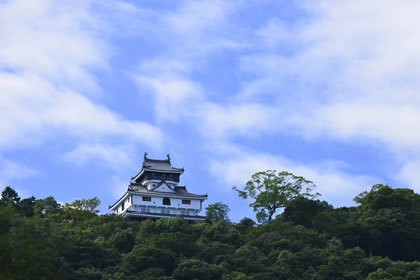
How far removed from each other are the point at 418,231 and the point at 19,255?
51.6 metres

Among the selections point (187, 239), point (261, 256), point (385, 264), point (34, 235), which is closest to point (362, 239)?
point (385, 264)

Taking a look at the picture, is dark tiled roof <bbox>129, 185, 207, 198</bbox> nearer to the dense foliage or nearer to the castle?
the castle

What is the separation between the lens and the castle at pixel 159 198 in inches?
3396

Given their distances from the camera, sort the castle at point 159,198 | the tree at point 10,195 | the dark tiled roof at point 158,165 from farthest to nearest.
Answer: the dark tiled roof at point 158,165 → the castle at point 159,198 → the tree at point 10,195

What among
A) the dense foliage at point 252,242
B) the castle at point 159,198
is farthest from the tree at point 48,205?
the castle at point 159,198

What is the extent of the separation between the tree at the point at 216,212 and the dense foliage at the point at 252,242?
12cm

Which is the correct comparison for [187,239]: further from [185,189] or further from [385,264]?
[185,189]

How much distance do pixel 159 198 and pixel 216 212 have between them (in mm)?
8695

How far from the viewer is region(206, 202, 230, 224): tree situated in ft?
271

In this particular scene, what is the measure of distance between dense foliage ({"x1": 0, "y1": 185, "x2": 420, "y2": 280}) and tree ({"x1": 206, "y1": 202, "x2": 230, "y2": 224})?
119mm

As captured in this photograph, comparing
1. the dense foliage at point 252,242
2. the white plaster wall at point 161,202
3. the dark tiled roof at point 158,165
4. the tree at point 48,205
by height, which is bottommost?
the dense foliage at point 252,242

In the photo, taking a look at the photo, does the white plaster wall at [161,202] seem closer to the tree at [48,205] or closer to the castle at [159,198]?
the castle at [159,198]

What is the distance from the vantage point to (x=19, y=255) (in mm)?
30516

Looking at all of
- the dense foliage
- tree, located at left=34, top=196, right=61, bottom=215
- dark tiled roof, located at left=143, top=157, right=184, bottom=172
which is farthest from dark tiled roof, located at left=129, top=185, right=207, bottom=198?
tree, located at left=34, top=196, right=61, bottom=215
